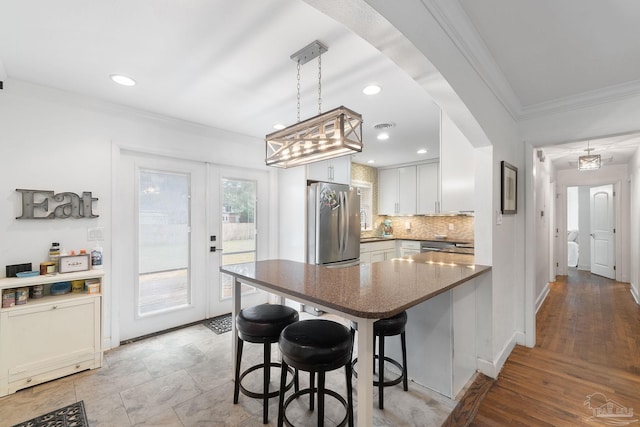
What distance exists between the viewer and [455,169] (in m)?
2.62

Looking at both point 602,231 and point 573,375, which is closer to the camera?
point 573,375

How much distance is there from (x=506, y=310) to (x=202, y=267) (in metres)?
3.29

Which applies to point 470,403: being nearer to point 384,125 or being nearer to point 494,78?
point 494,78

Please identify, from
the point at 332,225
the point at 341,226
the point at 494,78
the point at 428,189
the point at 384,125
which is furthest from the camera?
the point at 428,189

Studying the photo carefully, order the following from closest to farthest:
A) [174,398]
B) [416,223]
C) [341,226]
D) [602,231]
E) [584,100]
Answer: [174,398] < [584,100] < [341,226] < [416,223] < [602,231]

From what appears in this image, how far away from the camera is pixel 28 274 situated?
89.6 inches

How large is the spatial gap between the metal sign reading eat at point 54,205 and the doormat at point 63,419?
1531 millimetres

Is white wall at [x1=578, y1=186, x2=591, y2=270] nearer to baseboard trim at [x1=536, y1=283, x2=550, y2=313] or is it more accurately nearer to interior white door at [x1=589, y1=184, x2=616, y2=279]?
interior white door at [x1=589, y1=184, x2=616, y2=279]

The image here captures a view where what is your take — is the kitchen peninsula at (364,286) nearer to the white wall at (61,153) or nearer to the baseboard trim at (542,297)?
the white wall at (61,153)

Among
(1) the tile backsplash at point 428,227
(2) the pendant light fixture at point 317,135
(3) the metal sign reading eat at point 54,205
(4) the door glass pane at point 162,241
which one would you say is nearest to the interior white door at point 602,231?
(1) the tile backsplash at point 428,227

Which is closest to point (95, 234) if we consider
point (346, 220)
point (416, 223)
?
point (346, 220)

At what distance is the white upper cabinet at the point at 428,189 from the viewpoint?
509cm

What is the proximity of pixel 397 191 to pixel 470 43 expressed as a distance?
3954 mm

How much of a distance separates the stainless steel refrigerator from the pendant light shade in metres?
1.81
